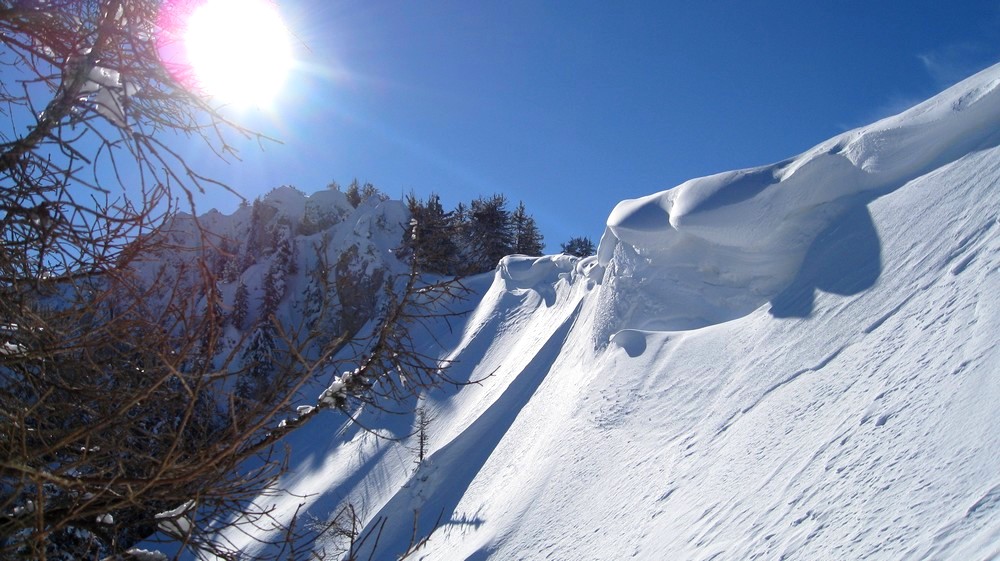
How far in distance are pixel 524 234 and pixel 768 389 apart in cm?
2436

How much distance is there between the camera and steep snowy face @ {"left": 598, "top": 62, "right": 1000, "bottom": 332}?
27.0 feet

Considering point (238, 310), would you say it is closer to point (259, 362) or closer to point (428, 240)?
point (259, 362)

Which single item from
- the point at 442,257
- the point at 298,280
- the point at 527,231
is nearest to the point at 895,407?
the point at 442,257

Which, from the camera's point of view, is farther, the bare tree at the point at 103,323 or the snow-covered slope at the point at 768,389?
the snow-covered slope at the point at 768,389

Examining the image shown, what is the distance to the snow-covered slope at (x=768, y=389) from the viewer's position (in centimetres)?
462

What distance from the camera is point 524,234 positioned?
31344 mm

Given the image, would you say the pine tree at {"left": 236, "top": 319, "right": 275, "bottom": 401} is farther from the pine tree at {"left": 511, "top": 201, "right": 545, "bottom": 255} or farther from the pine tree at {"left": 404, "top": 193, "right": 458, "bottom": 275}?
the pine tree at {"left": 511, "top": 201, "right": 545, "bottom": 255}

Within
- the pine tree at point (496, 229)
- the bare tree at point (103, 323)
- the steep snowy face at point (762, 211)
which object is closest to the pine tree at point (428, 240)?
the bare tree at point (103, 323)

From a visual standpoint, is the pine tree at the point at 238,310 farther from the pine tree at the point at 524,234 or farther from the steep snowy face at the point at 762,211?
the pine tree at the point at 524,234

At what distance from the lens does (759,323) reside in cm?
875

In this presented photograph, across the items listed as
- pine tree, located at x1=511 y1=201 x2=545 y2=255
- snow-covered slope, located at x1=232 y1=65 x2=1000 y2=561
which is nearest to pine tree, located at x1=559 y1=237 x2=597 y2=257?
pine tree, located at x1=511 y1=201 x2=545 y2=255

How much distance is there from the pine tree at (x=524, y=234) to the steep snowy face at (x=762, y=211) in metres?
18.4

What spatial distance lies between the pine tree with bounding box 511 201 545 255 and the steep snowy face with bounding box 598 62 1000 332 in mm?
18435

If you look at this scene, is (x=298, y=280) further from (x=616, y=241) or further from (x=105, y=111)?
(x=105, y=111)
